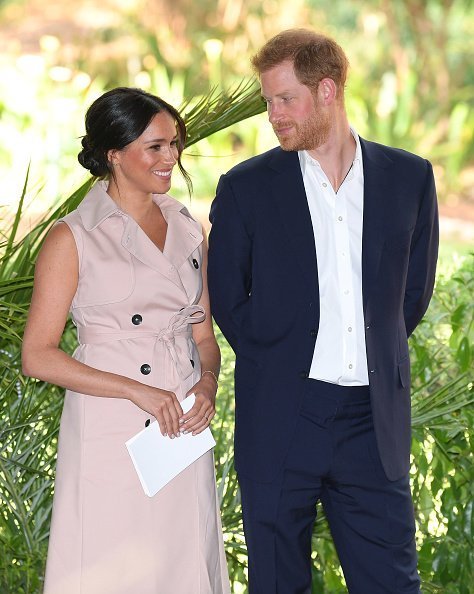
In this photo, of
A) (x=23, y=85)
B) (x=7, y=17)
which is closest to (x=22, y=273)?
(x=23, y=85)

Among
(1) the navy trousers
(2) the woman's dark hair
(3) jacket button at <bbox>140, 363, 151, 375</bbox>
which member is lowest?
(1) the navy trousers

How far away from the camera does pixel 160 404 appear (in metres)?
2.74

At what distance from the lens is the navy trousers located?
289 cm

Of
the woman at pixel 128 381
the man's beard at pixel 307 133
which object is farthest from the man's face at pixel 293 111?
the woman at pixel 128 381

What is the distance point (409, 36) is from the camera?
13945mm

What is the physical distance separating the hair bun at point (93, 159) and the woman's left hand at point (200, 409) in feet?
1.90

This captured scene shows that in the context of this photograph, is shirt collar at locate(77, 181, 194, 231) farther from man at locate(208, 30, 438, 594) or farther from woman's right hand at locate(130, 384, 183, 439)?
woman's right hand at locate(130, 384, 183, 439)

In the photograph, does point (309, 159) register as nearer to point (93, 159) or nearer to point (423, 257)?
point (423, 257)

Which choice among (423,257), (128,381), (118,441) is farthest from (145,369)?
(423,257)

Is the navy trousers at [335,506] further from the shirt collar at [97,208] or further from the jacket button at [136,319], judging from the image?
the shirt collar at [97,208]

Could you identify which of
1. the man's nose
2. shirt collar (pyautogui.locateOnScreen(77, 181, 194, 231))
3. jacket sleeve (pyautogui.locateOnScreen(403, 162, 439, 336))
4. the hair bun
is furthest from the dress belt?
jacket sleeve (pyautogui.locateOnScreen(403, 162, 439, 336))

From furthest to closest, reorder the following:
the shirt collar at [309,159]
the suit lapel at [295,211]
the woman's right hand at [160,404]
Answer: the shirt collar at [309,159] < the suit lapel at [295,211] < the woman's right hand at [160,404]

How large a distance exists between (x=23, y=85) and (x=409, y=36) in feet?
19.7

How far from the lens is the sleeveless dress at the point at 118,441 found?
9.20 feet
